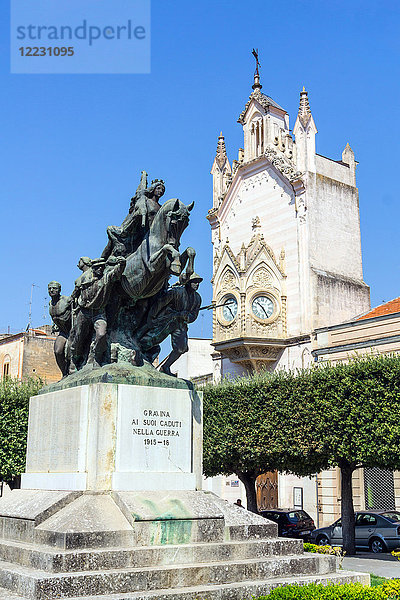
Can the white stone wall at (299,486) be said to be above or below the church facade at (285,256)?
below

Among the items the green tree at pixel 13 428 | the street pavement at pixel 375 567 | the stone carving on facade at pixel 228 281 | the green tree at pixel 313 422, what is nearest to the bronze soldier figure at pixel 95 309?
the street pavement at pixel 375 567

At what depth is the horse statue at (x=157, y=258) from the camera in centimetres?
977

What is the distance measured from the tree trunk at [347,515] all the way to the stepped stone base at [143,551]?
560 inches

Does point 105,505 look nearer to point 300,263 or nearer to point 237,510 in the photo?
point 237,510

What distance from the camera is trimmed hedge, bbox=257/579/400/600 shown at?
7.16 meters

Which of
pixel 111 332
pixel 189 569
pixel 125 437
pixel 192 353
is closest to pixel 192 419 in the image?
pixel 125 437

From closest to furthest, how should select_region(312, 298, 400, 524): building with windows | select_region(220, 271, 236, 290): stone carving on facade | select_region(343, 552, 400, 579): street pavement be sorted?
select_region(343, 552, 400, 579): street pavement, select_region(312, 298, 400, 524): building with windows, select_region(220, 271, 236, 290): stone carving on facade

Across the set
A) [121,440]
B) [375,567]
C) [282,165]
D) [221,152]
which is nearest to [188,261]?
[121,440]

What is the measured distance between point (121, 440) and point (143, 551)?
1.62 m

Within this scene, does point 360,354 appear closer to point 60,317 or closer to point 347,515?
point 347,515

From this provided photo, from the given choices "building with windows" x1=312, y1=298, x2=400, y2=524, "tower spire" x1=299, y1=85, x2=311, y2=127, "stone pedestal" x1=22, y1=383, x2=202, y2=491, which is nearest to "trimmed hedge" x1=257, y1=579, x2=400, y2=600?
"stone pedestal" x1=22, y1=383, x2=202, y2=491

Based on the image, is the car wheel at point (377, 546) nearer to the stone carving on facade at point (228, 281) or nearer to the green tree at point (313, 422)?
the green tree at point (313, 422)

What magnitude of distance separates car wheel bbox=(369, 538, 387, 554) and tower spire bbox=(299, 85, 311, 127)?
72.1 ft

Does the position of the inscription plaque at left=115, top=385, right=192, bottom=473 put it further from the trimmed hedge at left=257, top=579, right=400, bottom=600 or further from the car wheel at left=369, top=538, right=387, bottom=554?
the car wheel at left=369, top=538, right=387, bottom=554
